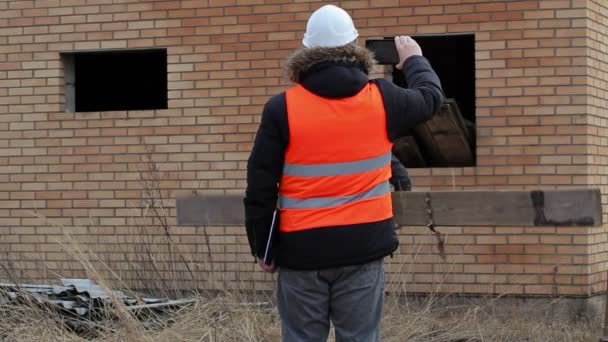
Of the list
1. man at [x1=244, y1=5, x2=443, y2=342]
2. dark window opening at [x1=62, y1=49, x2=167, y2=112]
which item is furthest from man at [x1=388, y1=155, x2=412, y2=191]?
dark window opening at [x1=62, y1=49, x2=167, y2=112]

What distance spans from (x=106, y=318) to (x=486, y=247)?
2914 millimetres

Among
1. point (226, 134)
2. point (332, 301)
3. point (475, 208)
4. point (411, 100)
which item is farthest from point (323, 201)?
point (226, 134)

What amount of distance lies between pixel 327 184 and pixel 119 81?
6.50m

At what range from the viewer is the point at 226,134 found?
27.3 feet

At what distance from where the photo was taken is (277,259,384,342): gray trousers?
4.01 metres

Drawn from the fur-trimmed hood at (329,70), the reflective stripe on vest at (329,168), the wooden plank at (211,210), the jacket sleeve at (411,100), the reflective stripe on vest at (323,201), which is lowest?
the wooden plank at (211,210)

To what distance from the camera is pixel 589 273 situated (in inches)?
299

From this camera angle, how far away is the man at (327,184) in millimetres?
3949

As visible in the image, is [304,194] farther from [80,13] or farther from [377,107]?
[80,13]

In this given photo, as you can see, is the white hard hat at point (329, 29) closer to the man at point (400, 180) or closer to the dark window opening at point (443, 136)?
the man at point (400, 180)

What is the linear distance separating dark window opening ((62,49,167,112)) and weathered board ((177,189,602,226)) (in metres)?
4.40

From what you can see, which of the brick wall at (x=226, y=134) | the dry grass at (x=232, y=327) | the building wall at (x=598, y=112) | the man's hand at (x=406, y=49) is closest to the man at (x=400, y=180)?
the dry grass at (x=232, y=327)

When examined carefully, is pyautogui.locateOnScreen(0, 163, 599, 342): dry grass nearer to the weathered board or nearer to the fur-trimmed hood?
the weathered board

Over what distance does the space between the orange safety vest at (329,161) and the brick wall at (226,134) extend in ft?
11.8
